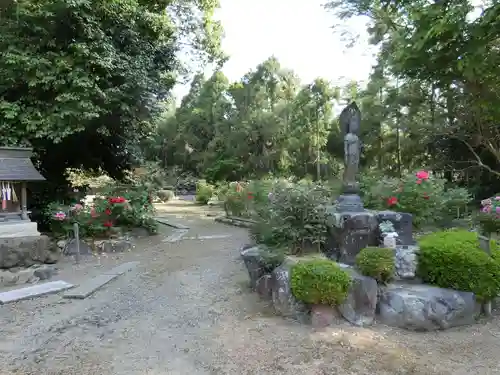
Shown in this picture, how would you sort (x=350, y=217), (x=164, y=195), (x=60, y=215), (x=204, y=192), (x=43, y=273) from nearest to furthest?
(x=350, y=217) < (x=43, y=273) < (x=60, y=215) < (x=204, y=192) < (x=164, y=195)

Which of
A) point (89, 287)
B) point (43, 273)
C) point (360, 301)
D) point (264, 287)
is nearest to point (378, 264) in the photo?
point (360, 301)

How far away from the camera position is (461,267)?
4172mm

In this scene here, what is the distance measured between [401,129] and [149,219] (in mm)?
11787

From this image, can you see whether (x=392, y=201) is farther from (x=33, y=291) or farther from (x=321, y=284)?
(x=33, y=291)

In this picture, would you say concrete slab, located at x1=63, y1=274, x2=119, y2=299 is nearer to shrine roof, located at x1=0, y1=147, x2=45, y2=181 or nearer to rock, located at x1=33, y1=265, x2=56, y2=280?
rock, located at x1=33, y1=265, x2=56, y2=280

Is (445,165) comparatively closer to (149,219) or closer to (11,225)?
(149,219)

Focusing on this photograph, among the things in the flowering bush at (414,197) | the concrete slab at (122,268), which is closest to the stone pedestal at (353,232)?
the flowering bush at (414,197)

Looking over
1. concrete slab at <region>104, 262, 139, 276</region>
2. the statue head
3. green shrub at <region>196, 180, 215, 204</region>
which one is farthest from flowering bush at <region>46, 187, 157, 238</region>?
green shrub at <region>196, 180, 215, 204</region>

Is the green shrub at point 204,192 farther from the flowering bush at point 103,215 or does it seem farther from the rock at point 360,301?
the rock at point 360,301

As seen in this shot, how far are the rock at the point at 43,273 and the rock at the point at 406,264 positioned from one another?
5789 millimetres

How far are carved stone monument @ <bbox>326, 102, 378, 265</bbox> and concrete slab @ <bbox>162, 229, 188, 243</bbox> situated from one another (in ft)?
18.8

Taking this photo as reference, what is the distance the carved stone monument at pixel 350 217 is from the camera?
524 centimetres

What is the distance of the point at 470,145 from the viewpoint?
12844 mm

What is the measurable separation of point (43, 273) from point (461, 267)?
21.4 feet
